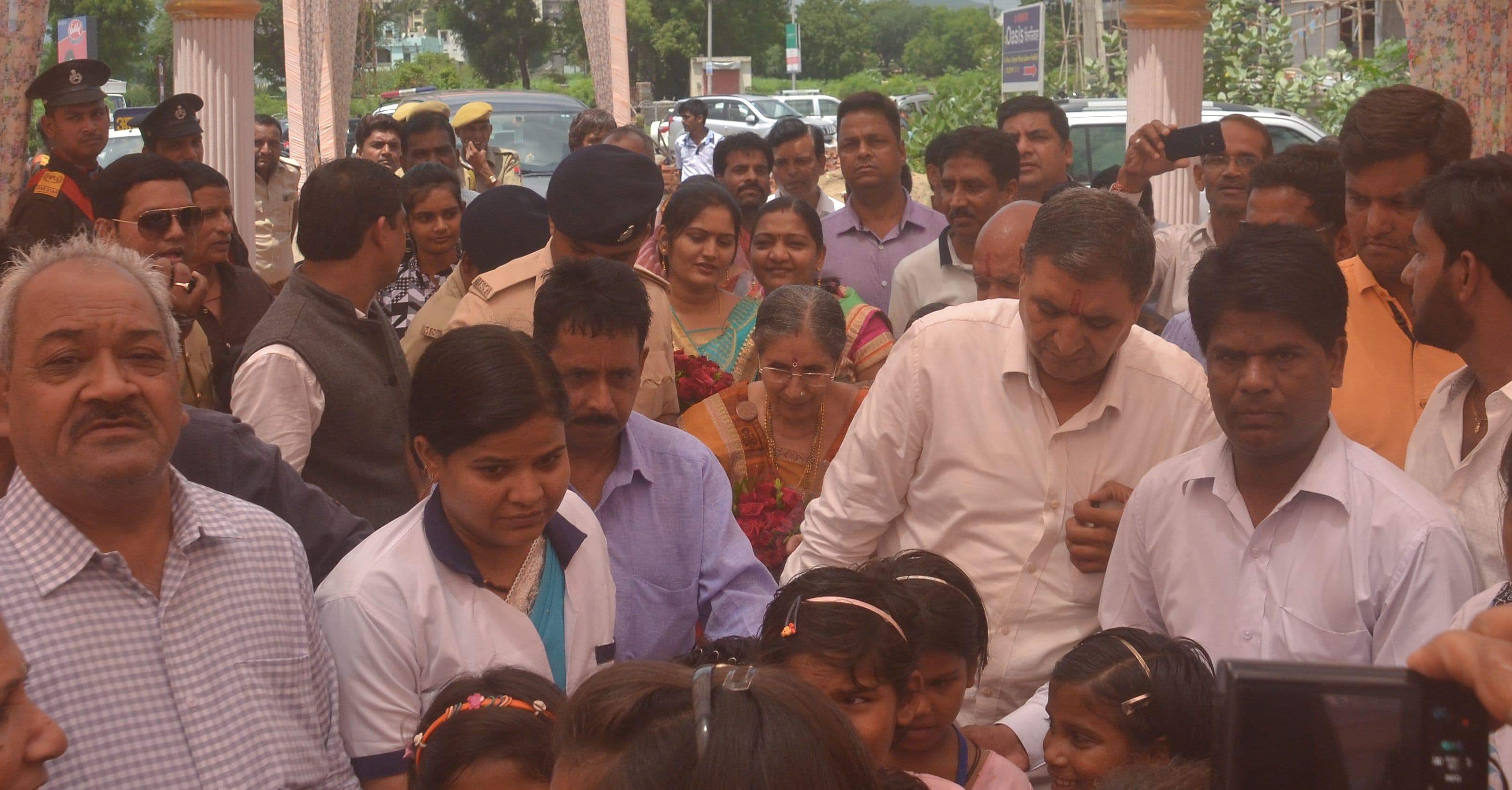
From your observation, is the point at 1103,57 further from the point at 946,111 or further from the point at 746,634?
the point at 746,634

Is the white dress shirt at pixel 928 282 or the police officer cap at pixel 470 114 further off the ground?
the police officer cap at pixel 470 114

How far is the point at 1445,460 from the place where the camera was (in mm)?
2881

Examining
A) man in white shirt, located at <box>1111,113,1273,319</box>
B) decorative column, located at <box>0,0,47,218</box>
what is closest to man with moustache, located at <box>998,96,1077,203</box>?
man in white shirt, located at <box>1111,113,1273,319</box>

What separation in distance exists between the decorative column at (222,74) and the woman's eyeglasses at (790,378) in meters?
4.43

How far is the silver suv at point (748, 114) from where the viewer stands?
29.9 metres

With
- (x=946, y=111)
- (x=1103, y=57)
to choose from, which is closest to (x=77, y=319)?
(x=946, y=111)

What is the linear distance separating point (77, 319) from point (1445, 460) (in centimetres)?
252

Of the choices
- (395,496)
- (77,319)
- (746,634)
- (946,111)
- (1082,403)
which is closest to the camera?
(77,319)

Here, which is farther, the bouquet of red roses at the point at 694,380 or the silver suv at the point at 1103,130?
the silver suv at the point at 1103,130

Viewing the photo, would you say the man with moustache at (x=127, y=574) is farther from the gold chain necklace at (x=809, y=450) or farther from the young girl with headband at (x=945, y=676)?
the gold chain necklace at (x=809, y=450)

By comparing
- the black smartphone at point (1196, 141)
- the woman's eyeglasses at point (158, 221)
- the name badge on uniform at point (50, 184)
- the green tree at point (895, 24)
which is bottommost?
the woman's eyeglasses at point (158, 221)

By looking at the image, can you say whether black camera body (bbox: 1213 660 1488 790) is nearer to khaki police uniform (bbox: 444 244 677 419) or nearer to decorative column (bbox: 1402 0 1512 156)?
khaki police uniform (bbox: 444 244 677 419)

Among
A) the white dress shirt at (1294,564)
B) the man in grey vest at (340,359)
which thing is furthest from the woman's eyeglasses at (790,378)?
the white dress shirt at (1294,564)

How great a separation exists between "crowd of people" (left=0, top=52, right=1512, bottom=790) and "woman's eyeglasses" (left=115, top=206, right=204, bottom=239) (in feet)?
1.21
